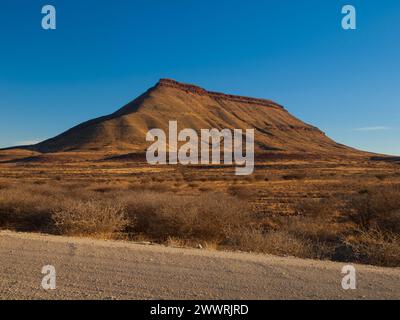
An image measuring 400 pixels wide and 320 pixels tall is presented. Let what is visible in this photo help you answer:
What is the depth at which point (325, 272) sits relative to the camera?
6887mm

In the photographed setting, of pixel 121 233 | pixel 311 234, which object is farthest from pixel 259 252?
pixel 121 233

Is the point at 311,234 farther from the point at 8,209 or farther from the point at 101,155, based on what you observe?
the point at 101,155

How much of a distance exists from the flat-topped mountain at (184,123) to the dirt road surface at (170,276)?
106m

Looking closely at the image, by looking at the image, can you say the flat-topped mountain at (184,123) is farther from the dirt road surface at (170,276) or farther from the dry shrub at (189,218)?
the dirt road surface at (170,276)

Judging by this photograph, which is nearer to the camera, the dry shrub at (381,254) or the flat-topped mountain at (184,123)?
the dry shrub at (381,254)

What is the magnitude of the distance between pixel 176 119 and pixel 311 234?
457 ft

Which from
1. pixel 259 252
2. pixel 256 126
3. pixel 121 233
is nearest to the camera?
pixel 259 252

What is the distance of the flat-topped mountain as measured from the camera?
418 ft

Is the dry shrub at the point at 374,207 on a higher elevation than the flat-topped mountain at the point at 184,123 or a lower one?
lower

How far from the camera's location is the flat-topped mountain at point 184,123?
5013 inches

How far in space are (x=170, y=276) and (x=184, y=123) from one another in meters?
141
